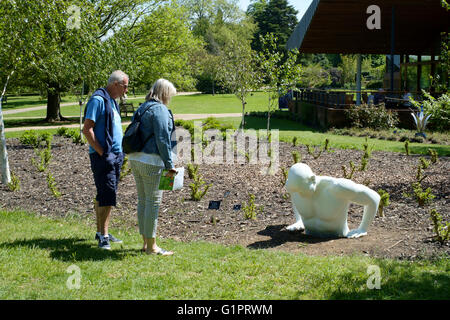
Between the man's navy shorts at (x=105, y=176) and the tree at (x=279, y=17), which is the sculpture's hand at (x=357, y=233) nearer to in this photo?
the man's navy shorts at (x=105, y=176)

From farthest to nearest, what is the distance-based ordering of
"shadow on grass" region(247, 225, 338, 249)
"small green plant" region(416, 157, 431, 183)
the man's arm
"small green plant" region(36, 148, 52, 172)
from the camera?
1. "small green plant" region(36, 148, 52, 172)
2. "small green plant" region(416, 157, 431, 183)
3. "shadow on grass" region(247, 225, 338, 249)
4. the man's arm

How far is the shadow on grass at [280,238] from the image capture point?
5344 mm

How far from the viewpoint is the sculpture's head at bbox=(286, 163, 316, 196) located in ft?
17.2

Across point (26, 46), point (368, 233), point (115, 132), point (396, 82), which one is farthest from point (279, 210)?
point (396, 82)

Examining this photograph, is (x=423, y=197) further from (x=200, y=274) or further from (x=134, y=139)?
(x=134, y=139)

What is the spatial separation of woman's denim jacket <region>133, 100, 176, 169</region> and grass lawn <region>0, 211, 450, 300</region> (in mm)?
1058

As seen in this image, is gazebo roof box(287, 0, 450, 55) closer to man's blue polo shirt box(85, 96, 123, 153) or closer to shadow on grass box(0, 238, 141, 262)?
man's blue polo shirt box(85, 96, 123, 153)

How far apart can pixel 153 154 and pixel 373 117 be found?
14.2m

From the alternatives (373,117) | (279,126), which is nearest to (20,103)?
(279,126)

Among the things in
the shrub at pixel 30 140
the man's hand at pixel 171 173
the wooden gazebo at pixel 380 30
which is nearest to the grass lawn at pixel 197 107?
the wooden gazebo at pixel 380 30

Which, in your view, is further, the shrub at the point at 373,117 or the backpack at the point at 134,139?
the shrub at the point at 373,117

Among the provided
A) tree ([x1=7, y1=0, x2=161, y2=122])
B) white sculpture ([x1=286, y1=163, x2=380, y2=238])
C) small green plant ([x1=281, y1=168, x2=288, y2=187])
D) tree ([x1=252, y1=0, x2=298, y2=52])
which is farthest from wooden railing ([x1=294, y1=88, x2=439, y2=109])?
tree ([x1=252, y1=0, x2=298, y2=52])

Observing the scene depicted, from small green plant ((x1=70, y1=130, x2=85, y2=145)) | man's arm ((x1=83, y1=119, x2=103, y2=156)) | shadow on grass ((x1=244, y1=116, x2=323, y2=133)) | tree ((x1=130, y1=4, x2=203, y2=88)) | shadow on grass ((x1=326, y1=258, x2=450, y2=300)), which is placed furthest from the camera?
tree ((x1=130, y1=4, x2=203, y2=88))

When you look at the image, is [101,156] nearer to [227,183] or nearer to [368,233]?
[368,233]
